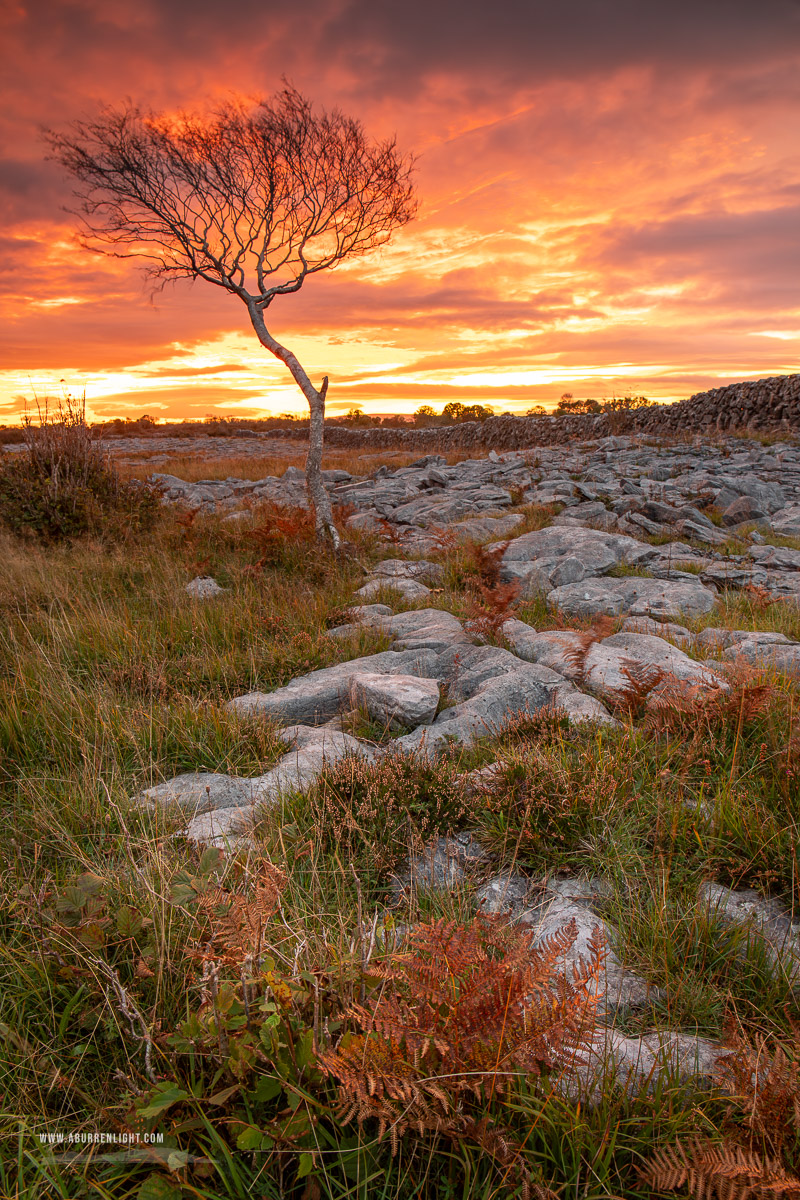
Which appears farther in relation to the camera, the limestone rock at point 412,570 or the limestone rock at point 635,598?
the limestone rock at point 412,570

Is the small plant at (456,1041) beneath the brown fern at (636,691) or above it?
beneath

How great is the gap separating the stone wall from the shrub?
53.4 ft

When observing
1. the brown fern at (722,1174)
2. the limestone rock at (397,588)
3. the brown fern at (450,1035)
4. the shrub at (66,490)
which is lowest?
the brown fern at (722,1174)

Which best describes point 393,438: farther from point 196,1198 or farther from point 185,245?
point 196,1198

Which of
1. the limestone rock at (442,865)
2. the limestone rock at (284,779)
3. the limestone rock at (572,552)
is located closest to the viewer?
the limestone rock at (442,865)

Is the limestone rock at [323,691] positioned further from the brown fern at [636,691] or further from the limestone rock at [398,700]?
the brown fern at [636,691]

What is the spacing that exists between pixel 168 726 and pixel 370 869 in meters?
1.80

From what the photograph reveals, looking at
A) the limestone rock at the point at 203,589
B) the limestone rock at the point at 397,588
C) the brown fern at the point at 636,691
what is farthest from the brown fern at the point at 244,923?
the limestone rock at the point at 397,588

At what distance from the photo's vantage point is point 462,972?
181cm

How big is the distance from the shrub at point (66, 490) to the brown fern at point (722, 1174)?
29.1 feet

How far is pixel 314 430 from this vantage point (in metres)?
9.05

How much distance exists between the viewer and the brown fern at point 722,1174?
4.09 ft

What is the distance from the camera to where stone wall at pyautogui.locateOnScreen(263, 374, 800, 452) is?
19.6 metres

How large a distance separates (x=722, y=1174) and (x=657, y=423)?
23.9 m
